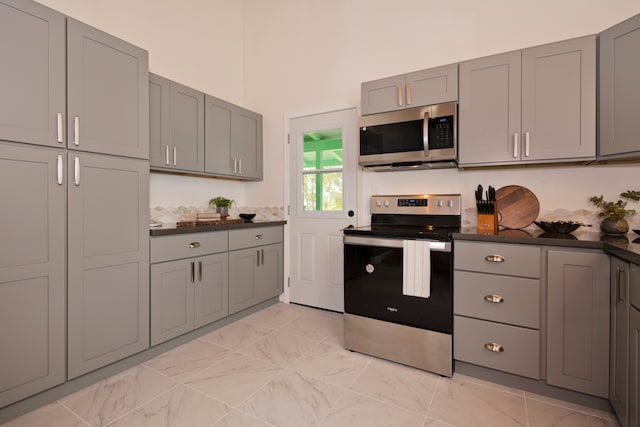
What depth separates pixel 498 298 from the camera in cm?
187

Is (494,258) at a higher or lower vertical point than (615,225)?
lower

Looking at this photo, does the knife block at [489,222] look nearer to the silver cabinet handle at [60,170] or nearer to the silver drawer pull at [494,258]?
the silver drawer pull at [494,258]

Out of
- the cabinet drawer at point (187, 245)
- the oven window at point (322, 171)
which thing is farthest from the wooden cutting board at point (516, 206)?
the cabinet drawer at point (187, 245)

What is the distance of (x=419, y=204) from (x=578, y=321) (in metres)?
1.27

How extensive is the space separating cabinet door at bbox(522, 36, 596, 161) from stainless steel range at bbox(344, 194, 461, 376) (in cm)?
68

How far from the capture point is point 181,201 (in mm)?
3068

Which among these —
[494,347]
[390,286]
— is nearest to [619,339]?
[494,347]

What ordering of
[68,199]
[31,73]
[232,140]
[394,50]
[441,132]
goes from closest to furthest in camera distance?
[31,73] < [68,199] < [441,132] < [394,50] < [232,140]

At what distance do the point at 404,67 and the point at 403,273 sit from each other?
6.33ft

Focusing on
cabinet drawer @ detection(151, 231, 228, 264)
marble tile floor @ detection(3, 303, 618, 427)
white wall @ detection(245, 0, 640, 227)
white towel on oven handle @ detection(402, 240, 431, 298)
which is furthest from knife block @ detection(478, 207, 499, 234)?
cabinet drawer @ detection(151, 231, 228, 264)

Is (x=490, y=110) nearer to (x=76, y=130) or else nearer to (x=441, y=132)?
(x=441, y=132)

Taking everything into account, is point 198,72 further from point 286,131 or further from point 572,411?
point 572,411

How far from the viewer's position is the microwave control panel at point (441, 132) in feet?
7.36

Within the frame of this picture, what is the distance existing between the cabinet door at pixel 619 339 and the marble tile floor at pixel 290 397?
0.22m
